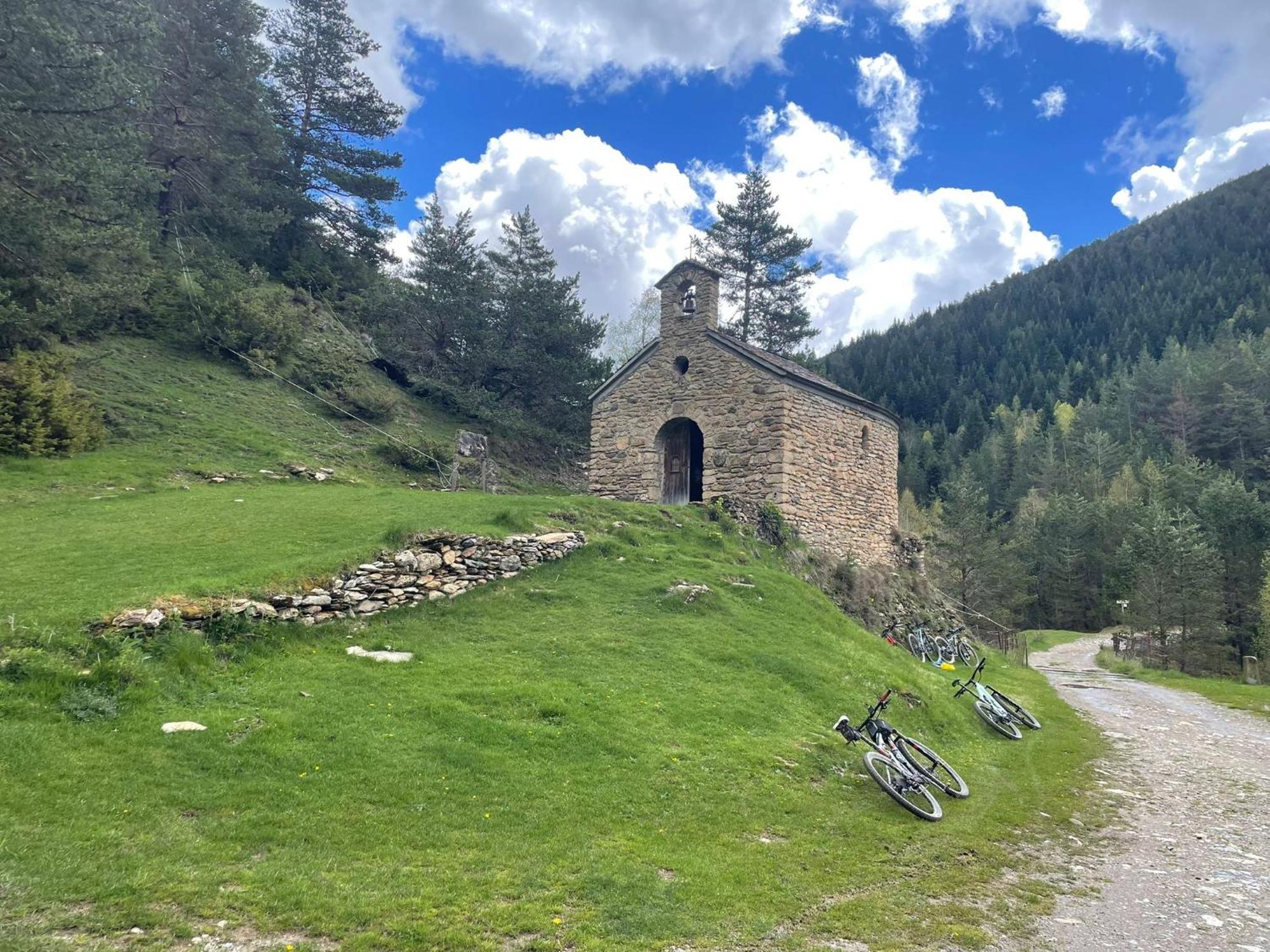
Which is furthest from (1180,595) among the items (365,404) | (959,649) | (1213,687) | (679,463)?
(365,404)

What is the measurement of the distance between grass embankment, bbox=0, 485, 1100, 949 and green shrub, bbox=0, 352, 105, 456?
507cm

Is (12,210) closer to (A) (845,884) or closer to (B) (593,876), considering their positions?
(B) (593,876)

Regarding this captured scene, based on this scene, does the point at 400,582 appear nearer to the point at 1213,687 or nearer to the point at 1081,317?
the point at 1213,687

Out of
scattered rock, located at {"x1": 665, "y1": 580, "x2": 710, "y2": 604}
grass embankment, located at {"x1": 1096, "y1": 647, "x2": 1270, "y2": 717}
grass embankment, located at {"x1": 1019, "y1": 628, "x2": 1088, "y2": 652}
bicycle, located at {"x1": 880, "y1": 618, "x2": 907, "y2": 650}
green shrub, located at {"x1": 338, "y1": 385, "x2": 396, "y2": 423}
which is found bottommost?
grass embankment, located at {"x1": 1019, "y1": 628, "x2": 1088, "y2": 652}

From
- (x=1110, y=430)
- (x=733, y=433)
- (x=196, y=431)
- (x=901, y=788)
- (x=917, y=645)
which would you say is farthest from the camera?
(x=1110, y=430)

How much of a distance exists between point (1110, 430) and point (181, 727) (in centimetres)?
11725

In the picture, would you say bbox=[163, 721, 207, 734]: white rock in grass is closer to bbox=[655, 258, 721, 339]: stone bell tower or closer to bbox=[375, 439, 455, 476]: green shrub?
bbox=[655, 258, 721, 339]: stone bell tower

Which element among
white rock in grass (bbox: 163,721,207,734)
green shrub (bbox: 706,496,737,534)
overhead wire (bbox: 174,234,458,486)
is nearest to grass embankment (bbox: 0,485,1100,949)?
white rock in grass (bbox: 163,721,207,734)

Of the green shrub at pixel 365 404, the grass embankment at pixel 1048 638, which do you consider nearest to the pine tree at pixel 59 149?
the green shrub at pixel 365 404

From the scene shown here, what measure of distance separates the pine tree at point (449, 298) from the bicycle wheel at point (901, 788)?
101 ft

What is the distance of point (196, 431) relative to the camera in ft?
76.0

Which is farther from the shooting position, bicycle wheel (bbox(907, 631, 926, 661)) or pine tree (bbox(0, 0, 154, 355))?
bicycle wheel (bbox(907, 631, 926, 661))

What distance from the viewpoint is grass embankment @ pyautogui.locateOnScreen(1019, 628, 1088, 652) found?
4894cm

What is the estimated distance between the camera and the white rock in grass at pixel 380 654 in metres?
10.9
